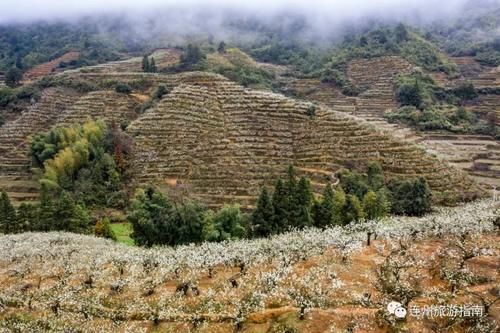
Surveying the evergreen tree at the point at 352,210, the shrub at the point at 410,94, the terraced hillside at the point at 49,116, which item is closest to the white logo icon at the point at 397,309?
the evergreen tree at the point at 352,210

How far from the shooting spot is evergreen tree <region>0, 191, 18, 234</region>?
48.5 m

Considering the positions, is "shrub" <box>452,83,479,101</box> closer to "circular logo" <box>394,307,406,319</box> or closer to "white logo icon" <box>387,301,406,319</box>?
"white logo icon" <box>387,301,406,319</box>

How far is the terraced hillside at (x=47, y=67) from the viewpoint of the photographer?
12932 cm

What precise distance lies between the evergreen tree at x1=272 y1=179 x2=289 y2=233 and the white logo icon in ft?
81.9

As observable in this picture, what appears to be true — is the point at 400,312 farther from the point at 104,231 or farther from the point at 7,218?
the point at 7,218

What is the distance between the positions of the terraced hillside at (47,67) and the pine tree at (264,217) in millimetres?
98772

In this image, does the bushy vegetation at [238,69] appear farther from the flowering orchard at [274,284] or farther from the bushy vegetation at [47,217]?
the flowering orchard at [274,284]

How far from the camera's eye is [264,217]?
43.3 m

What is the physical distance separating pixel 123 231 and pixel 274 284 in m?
35.6

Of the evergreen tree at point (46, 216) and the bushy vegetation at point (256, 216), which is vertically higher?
the bushy vegetation at point (256, 216)

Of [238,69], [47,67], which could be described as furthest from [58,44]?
[238,69]

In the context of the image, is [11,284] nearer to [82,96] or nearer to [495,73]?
[82,96]

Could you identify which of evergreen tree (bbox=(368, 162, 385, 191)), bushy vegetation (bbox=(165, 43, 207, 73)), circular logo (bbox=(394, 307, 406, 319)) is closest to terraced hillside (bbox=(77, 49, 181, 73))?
bushy vegetation (bbox=(165, 43, 207, 73))

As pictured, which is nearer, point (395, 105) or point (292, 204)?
point (292, 204)
